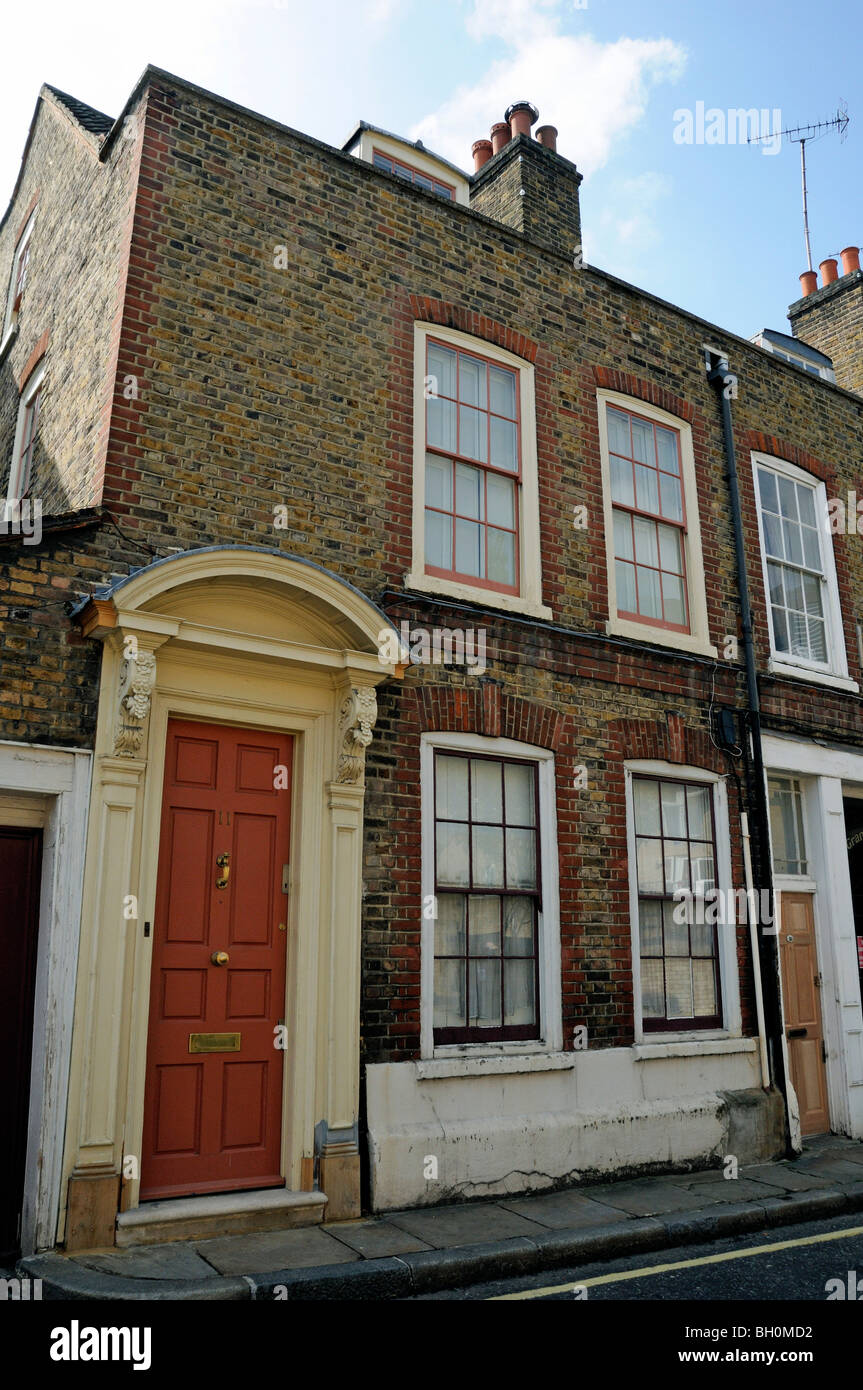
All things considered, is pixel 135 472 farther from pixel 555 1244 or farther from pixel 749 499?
pixel 749 499

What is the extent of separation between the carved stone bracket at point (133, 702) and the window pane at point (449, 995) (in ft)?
9.65

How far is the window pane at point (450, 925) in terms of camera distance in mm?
7871

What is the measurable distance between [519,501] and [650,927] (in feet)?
13.1

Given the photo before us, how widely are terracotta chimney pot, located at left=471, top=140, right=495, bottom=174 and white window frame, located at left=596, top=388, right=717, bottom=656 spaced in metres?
4.18

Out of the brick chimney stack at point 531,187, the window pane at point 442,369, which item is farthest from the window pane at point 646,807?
the brick chimney stack at point 531,187

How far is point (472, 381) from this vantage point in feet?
30.4

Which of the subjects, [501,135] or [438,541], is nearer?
[438,541]

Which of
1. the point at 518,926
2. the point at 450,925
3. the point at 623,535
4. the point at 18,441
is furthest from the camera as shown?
the point at 18,441

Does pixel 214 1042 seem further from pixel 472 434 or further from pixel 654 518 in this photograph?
pixel 654 518

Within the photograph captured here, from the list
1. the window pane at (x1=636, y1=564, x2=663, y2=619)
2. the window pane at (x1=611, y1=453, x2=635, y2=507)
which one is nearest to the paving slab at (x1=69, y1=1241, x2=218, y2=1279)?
the window pane at (x1=636, y1=564, x2=663, y2=619)

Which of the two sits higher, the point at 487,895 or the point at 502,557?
the point at 502,557

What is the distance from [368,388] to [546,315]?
8.07 ft

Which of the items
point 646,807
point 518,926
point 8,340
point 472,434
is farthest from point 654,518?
point 8,340
